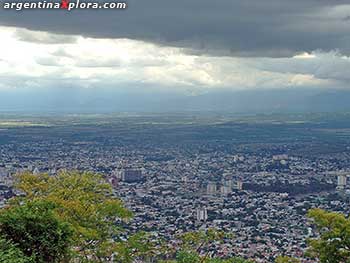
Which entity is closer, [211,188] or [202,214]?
[202,214]

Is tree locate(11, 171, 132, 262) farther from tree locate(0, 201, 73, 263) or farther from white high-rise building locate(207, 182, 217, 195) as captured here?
white high-rise building locate(207, 182, 217, 195)

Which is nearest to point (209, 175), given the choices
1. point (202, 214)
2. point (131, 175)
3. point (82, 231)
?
point (131, 175)

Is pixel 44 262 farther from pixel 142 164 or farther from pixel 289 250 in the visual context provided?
pixel 142 164

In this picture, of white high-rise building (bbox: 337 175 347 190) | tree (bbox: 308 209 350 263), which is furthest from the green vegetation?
white high-rise building (bbox: 337 175 347 190)

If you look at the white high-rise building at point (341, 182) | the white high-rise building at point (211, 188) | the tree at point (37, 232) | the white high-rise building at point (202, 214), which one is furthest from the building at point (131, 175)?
the tree at point (37, 232)

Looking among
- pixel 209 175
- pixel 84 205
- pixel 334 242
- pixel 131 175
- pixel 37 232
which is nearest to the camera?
pixel 37 232

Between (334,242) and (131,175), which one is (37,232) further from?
(131,175)
